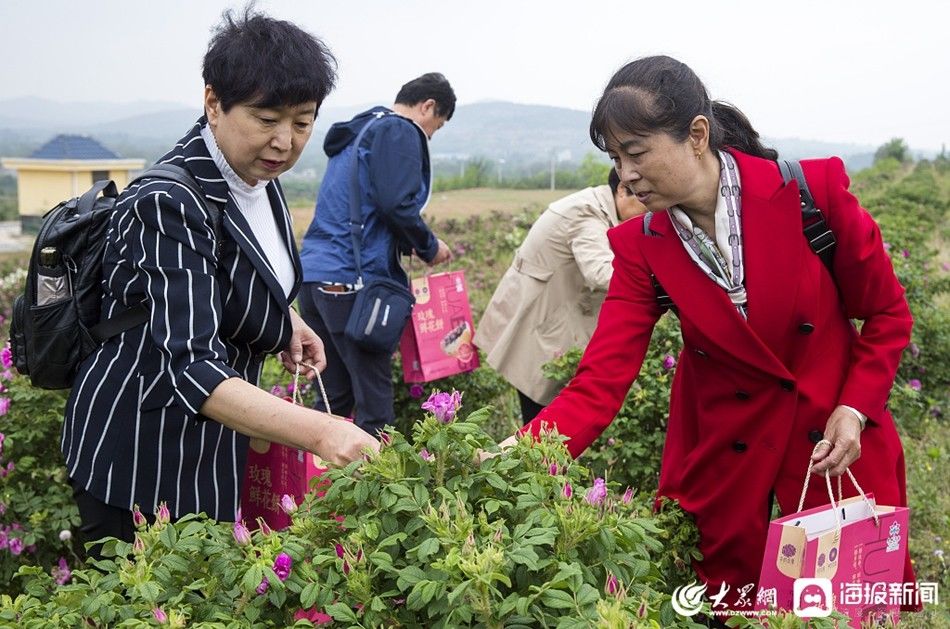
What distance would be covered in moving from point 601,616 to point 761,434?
41.8 inches

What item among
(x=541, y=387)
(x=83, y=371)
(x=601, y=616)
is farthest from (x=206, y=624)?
(x=541, y=387)

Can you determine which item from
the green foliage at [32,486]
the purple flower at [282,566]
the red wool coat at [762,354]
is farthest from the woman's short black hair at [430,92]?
the purple flower at [282,566]

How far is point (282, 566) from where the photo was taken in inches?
51.8

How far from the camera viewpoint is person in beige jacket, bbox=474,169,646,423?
3658 mm

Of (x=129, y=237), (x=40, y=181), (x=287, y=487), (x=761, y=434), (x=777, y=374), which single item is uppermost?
(x=129, y=237)

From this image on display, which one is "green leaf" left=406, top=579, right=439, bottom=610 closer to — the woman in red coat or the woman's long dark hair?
the woman in red coat

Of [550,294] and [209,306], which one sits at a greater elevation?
[209,306]

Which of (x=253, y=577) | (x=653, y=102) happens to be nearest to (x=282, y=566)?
(x=253, y=577)

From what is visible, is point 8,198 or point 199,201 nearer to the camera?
point 199,201

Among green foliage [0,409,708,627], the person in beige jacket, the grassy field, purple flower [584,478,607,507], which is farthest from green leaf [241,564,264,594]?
the grassy field

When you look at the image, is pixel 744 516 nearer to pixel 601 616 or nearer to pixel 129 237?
pixel 601 616

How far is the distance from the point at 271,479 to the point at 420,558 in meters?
1.05

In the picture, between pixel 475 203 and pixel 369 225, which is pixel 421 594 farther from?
pixel 475 203

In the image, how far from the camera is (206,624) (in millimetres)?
1236
